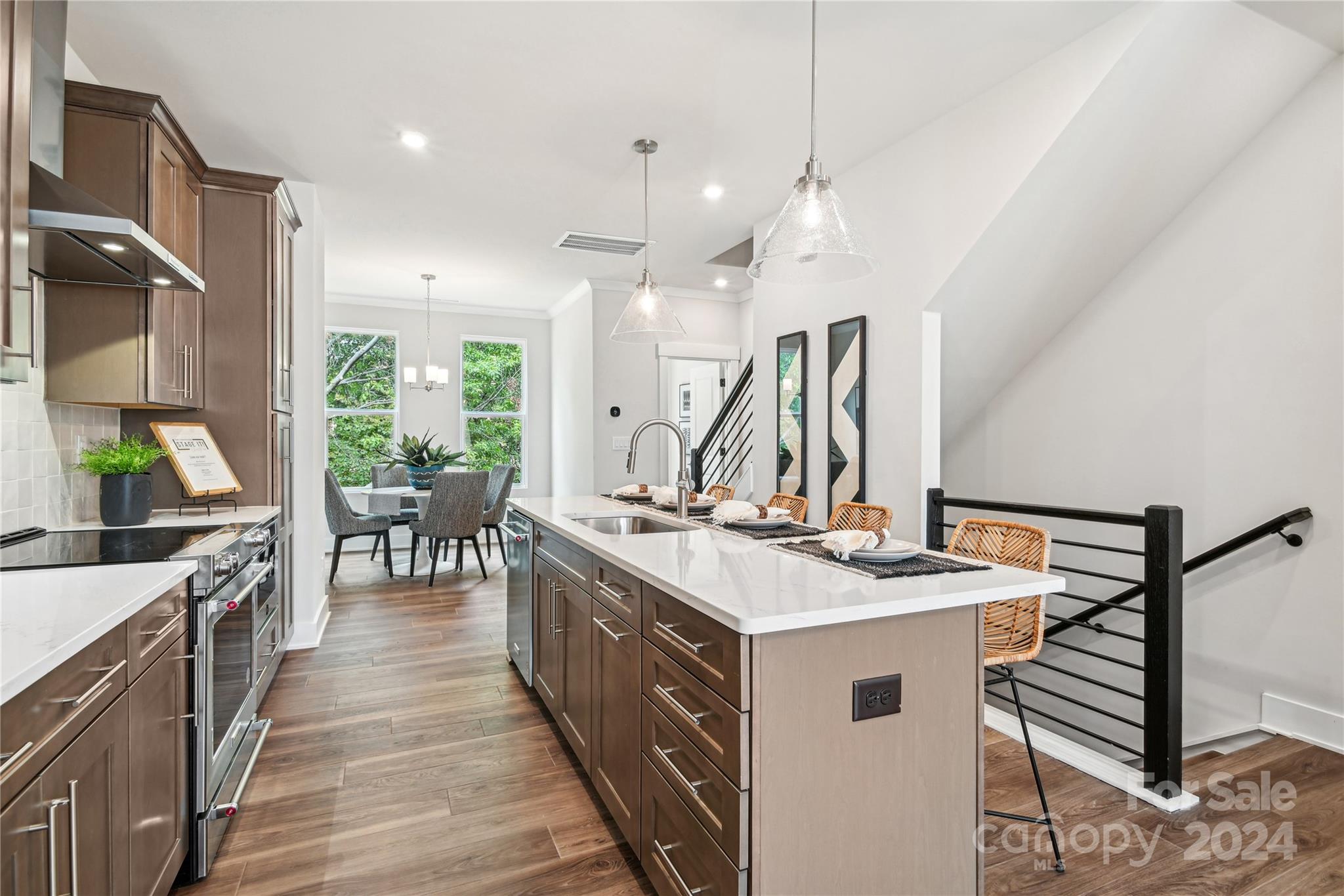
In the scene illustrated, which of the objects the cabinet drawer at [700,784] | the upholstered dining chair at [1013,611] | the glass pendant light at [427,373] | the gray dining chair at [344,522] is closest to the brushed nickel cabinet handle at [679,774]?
the cabinet drawer at [700,784]

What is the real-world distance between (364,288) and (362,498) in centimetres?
210

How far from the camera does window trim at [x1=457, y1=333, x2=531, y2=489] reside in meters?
7.44

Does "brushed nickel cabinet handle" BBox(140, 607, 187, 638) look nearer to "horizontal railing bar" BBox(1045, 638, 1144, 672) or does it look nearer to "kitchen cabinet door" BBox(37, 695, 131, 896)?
"kitchen cabinet door" BBox(37, 695, 131, 896)

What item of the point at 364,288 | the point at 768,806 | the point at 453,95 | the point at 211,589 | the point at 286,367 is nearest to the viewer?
the point at 768,806

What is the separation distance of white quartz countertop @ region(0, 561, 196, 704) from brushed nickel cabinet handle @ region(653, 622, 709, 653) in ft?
3.63

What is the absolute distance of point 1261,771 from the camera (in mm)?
2402

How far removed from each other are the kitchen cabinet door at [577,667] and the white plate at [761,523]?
2.10 ft

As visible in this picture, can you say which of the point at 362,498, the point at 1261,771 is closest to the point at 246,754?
the point at 1261,771

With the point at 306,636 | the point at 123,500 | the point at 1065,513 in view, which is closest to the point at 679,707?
the point at 1065,513

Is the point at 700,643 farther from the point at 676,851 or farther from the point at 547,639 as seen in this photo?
the point at 547,639

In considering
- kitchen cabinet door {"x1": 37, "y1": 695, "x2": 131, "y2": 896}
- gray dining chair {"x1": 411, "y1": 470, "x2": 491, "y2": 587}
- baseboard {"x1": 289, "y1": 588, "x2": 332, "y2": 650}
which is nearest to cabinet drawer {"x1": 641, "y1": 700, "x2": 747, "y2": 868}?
kitchen cabinet door {"x1": 37, "y1": 695, "x2": 131, "y2": 896}

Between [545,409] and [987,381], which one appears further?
[545,409]

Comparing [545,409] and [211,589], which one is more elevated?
[545,409]

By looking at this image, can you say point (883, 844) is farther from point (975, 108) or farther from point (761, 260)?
point (975, 108)
